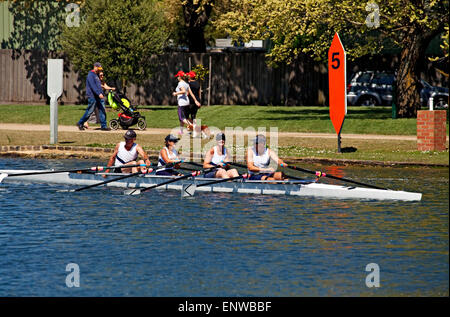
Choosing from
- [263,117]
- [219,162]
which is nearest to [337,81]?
[219,162]

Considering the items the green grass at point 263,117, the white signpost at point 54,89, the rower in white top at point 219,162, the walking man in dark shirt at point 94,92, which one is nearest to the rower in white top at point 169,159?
the rower in white top at point 219,162

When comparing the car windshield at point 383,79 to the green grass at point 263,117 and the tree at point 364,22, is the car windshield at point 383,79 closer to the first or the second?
the green grass at point 263,117

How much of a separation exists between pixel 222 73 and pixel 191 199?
26879 millimetres

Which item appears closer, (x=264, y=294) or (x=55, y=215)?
(x=264, y=294)

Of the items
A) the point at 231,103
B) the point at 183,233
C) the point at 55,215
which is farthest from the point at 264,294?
the point at 231,103

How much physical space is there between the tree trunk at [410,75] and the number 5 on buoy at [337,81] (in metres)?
9.05

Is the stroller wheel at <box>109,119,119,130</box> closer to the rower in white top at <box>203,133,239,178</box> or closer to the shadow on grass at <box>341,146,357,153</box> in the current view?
the shadow on grass at <box>341,146,357,153</box>

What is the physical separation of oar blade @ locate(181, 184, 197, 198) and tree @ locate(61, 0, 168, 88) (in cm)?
2066

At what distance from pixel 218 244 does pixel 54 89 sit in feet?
52.7

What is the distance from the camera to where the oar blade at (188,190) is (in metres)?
22.4

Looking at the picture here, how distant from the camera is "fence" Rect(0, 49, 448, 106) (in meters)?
48.3

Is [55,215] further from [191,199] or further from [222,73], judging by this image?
[222,73]

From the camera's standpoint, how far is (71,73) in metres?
48.7

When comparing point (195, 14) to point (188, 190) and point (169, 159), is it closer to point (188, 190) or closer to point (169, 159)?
point (169, 159)
